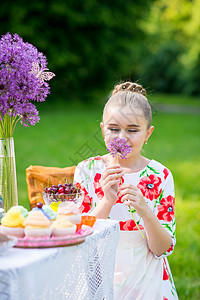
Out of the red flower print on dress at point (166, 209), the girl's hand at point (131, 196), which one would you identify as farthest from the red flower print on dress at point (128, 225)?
the girl's hand at point (131, 196)

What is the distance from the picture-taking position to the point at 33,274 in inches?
72.6

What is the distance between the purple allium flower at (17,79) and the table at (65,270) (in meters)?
0.76

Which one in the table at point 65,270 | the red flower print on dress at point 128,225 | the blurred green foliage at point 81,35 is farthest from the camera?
the blurred green foliage at point 81,35

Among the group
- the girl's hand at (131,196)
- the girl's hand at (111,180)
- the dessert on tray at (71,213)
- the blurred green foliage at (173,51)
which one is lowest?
the dessert on tray at (71,213)

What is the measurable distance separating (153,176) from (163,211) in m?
0.24

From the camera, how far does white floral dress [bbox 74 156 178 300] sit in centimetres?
275

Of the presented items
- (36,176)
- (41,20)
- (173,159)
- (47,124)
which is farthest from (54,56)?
(36,176)

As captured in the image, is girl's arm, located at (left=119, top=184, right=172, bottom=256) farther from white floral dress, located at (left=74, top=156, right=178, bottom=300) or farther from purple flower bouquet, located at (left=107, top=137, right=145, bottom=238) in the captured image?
purple flower bouquet, located at (left=107, top=137, right=145, bottom=238)

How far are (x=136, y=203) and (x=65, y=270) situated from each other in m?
0.59

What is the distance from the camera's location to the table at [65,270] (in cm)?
181

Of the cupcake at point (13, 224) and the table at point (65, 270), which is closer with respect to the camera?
the table at point (65, 270)

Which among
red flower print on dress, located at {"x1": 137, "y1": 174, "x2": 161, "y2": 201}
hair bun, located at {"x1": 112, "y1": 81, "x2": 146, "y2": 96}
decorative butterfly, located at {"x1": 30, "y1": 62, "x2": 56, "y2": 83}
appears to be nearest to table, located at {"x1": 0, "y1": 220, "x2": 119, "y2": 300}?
red flower print on dress, located at {"x1": 137, "y1": 174, "x2": 161, "y2": 201}

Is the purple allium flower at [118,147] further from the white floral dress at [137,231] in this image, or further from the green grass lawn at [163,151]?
the green grass lawn at [163,151]

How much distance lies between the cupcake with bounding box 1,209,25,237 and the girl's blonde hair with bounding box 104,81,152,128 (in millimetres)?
1105
